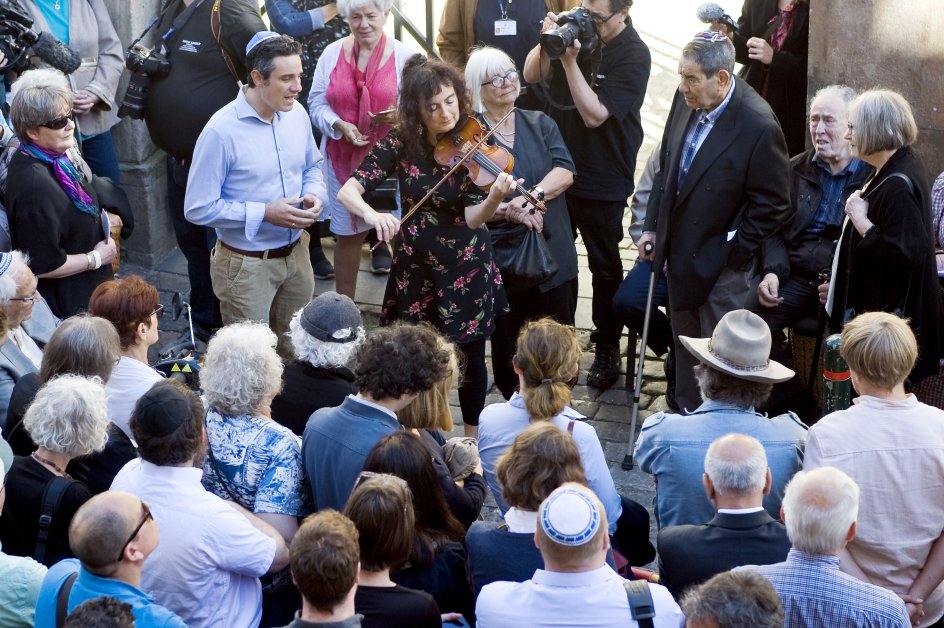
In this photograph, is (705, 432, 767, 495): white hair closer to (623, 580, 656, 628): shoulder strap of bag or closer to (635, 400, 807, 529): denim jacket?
(635, 400, 807, 529): denim jacket

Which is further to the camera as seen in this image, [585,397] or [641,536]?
[585,397]

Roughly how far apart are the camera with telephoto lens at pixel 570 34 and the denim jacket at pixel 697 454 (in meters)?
2.75

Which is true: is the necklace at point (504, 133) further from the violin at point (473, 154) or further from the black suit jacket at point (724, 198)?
the black suit jacket at point (724, 198)

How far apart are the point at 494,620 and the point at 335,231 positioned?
12.9 ft

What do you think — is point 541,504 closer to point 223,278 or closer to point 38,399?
point 38,399

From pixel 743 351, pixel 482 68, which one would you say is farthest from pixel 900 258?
pixel 482 68

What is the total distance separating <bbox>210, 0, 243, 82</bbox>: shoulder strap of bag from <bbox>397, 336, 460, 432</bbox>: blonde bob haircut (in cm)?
296

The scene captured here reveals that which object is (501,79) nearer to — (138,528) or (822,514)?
(822,514)

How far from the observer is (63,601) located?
3096 mm

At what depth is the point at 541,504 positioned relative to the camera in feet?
10.5

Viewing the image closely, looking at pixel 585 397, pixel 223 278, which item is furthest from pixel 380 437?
pixel 585 397

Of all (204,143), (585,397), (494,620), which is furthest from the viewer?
(585,397)

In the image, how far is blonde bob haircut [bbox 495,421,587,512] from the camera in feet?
11.1

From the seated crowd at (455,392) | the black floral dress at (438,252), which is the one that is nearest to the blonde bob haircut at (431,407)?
the seated crowd at (455,392)
